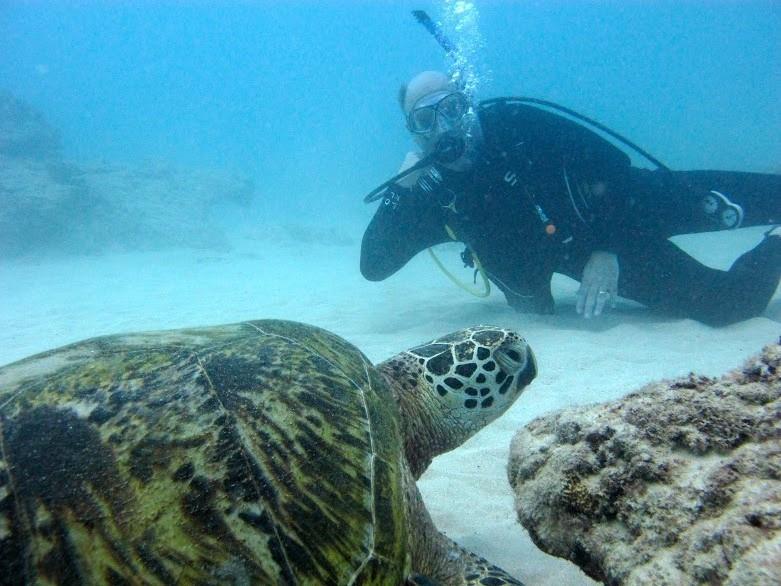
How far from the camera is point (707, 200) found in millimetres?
5059

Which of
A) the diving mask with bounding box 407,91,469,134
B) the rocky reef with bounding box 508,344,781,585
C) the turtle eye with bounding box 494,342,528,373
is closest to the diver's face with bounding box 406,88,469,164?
the diving mask with bounding box 407,91,469,134

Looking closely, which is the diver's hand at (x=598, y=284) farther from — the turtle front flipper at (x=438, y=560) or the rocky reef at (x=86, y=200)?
the rocky reef at (x=86, y=200)

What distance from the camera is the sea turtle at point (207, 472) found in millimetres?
1042

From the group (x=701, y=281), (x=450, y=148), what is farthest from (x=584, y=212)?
(x=450, y=148)

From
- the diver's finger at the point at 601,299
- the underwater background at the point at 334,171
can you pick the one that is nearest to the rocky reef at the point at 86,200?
the underwater background at the point at 334,171

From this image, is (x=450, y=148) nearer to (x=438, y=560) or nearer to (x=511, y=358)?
(x=511, y=358)

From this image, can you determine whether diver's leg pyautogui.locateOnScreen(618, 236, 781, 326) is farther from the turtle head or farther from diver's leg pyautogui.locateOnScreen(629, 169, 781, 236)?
the turtle head

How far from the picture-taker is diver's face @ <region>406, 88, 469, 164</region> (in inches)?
220

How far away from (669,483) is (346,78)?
14760 cm

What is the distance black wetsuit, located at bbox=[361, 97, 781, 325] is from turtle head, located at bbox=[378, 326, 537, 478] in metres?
3.38

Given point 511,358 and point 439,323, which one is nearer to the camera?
point 511,358

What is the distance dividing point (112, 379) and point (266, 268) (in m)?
13.4

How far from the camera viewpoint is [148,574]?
102 cm

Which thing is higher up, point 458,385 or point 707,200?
point 707,200
